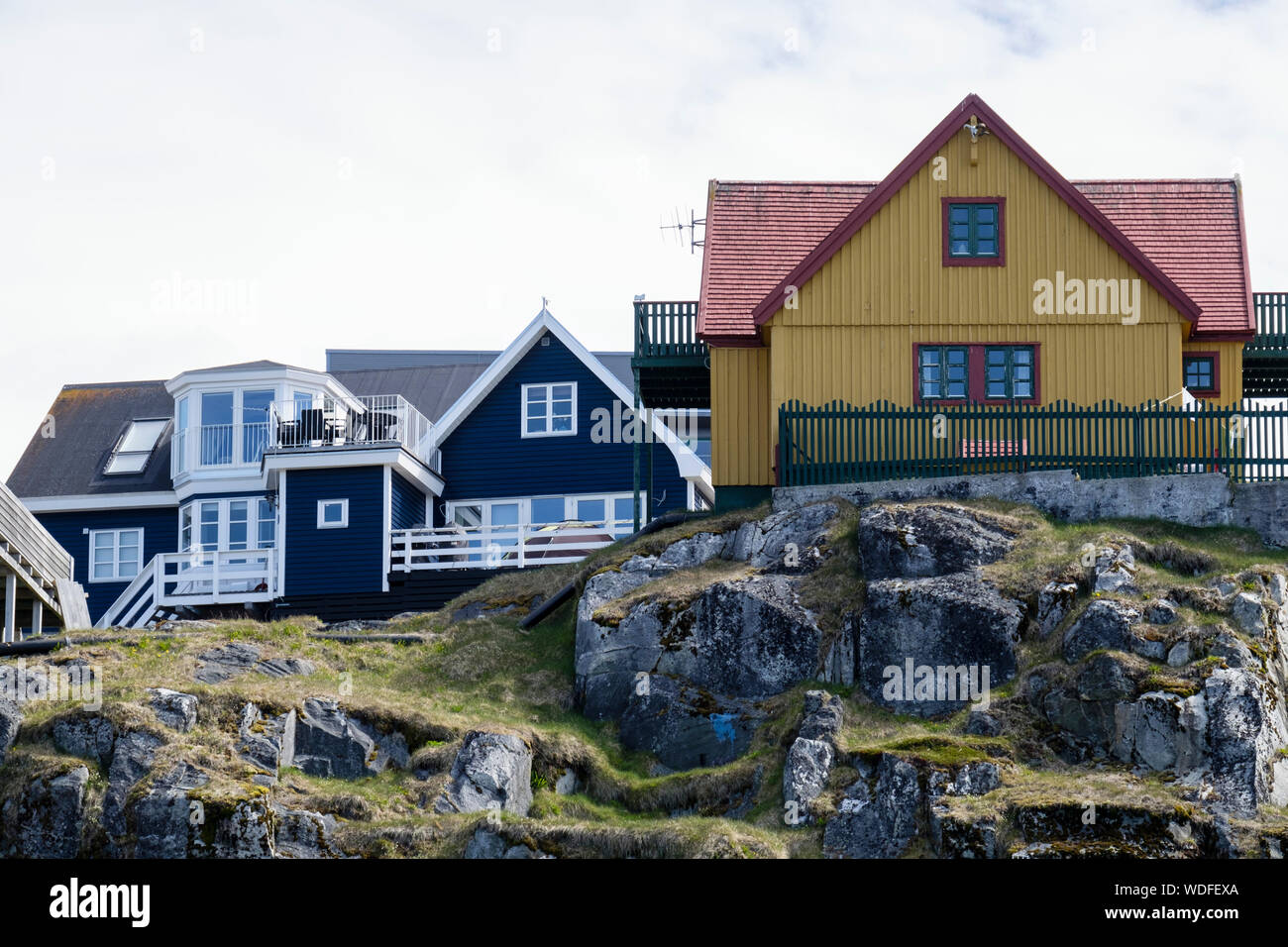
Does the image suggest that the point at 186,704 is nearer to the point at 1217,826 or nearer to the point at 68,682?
the point at 68,682

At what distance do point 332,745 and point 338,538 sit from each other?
1457 centimetres

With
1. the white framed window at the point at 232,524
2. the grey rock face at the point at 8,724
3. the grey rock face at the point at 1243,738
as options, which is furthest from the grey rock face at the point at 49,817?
the white framed window at the point at 232,524

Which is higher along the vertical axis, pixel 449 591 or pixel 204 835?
pixel 449 591

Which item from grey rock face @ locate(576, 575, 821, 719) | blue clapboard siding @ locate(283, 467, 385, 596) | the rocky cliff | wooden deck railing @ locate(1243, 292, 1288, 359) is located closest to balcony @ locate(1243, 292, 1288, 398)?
wooden deck railing @ locate(1243, 292, 1288, 359)

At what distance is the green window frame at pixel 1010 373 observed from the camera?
1296 inches

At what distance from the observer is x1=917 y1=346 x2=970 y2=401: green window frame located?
32.9 meters

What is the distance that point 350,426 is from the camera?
40.9 m

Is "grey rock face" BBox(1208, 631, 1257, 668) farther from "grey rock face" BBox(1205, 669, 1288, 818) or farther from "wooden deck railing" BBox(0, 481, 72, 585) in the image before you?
"wooden deck railing" BBox(0, 481, 72, 585)

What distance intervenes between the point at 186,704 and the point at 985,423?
1481cm

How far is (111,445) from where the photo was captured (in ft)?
149

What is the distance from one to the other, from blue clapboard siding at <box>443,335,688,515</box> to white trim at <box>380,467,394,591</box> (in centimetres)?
244

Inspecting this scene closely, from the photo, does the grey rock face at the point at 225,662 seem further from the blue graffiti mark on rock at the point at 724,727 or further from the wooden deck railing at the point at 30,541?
the wooden deck railing at the point at 30,541

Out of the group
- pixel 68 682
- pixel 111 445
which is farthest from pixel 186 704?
pixel 111 445
